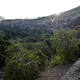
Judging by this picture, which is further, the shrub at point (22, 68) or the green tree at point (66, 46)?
the green tree at point (66, 46)

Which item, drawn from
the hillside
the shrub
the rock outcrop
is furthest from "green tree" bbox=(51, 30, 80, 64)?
the hillside

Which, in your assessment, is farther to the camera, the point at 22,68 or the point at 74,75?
the point at 22,68

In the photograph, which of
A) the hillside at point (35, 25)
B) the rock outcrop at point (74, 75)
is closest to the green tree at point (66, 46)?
the rock outcrop at point (74, 75)

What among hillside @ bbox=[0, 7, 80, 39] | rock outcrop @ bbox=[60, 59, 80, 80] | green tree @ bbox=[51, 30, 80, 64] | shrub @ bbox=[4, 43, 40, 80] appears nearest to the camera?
rock outcrop @ bbox=[60, 59, 80, 80]

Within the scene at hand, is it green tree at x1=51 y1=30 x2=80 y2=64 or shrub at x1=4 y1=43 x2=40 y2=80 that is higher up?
green tree at x1=51 y1=30 x2=80 y2=64

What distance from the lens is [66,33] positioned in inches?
307

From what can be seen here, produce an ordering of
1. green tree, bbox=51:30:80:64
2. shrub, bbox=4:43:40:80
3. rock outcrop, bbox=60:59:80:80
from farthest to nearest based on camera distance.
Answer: green tree, bbox=51:30:80:64 < shrub, bbox=4:43:40:80 < rock outcrop, bbox=60:59:80:80

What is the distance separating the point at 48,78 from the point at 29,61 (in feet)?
3.51

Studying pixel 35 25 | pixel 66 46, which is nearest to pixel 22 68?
pixel 66 46

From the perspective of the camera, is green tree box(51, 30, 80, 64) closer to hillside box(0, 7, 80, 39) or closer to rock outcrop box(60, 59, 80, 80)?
rock outcrop box(60, 59, 80, 80)

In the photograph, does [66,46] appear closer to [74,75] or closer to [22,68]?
[22,68]

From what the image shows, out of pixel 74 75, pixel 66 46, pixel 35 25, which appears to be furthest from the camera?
pixel 35 25

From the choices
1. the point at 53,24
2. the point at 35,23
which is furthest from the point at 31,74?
the point at 35,23

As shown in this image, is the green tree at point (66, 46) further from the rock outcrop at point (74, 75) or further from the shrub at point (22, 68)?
the rock outcrop at point (74, 75)
